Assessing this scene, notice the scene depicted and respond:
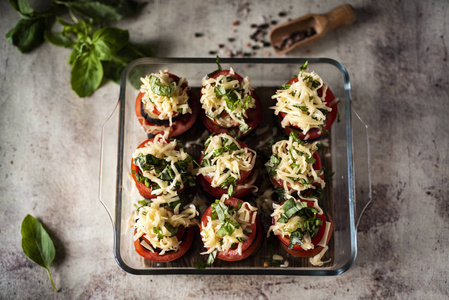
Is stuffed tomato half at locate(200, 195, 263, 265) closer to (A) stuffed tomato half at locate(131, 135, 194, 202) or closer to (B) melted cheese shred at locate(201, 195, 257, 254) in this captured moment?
(B) melted cheese shred at locate(201, 195, 257, 254)

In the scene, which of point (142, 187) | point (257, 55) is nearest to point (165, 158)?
point (142, 187)

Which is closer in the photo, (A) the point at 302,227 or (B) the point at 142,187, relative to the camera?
(A) the point at 302,227

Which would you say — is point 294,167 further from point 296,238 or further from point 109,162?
point 109,162

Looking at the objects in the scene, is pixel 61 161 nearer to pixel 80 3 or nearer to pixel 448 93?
pixel 80 3

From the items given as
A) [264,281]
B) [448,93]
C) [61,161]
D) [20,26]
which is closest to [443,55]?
[448,93]

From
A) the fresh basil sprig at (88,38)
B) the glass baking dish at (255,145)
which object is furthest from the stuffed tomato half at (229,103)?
the fresh basil sprig at (88,38)
